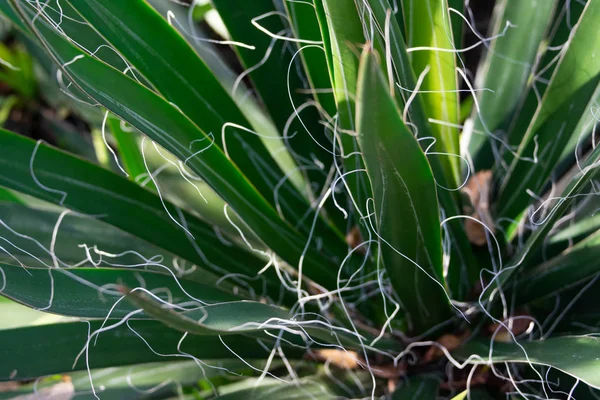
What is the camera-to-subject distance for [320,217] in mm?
764

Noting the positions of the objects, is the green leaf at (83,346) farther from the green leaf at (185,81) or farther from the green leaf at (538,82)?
the green leaf at (538,82)

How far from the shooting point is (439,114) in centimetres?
65

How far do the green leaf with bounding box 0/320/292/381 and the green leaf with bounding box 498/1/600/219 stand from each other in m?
0.41

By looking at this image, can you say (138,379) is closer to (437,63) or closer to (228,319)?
(228,319)

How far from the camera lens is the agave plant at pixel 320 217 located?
19.4 inches

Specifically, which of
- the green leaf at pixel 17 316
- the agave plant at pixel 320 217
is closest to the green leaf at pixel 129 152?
→ the agave plant at pixel 320 217

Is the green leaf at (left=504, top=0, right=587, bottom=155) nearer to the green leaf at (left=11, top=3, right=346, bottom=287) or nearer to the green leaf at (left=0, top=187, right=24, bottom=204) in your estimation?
the green leaf at (left=11, top=3, right=346, bottom=287)

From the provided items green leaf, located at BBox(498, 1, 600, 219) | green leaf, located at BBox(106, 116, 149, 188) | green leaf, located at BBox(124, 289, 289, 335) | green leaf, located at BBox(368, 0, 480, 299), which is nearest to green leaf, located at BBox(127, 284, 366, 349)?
green leaf, located at BBox(124, 289, 289, 335)

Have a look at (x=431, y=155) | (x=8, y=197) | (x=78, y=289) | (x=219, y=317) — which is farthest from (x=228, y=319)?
(x=8, y=197)

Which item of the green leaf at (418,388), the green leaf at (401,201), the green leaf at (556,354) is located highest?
the green leaf at (401,201)

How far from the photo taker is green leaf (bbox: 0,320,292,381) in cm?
60

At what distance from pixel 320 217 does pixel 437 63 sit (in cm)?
26

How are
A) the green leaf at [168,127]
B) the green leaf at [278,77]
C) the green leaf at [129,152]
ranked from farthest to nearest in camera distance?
the green leaf at [129,152] < the green leaf at [278,77] < the green leaf at [168,127]

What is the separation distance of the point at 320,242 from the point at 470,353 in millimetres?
239
